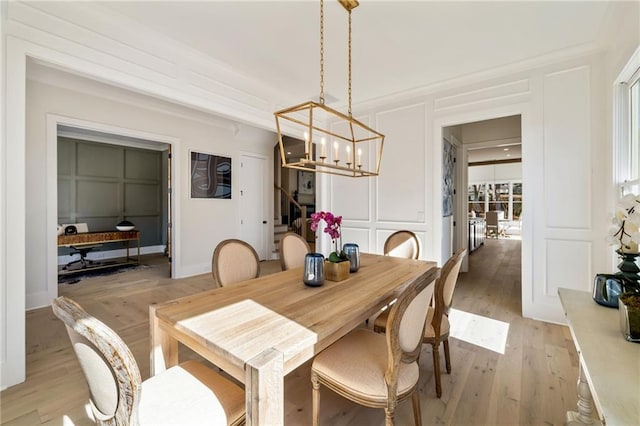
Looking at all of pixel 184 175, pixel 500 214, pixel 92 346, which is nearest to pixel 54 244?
pixel 184 175

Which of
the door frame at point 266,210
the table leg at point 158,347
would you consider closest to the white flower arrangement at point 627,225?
the table leg at point 158,347

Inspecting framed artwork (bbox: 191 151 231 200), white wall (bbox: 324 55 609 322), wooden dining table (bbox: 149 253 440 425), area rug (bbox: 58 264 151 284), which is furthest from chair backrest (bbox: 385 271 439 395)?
area rug (bbox: 58 264 151 284)

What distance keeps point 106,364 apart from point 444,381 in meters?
2.04

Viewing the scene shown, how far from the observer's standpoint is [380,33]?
8.64ft

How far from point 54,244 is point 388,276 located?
429 cm

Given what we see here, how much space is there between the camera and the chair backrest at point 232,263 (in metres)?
Answer: 2.07

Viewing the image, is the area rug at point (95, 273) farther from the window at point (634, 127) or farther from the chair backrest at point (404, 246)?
the window at point (634, 127)

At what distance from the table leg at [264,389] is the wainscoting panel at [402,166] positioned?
334 centimetres

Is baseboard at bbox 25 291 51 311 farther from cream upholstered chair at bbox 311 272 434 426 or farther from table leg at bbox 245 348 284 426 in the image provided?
table leg at bbox 245 348 284 426

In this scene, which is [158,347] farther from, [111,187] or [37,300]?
[111,187]

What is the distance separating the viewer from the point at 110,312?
10.8ft

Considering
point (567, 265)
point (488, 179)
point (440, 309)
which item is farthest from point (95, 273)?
point (488, 179)

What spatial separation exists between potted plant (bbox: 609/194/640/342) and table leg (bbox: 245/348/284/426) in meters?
1.32

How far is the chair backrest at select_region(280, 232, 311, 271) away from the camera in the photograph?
270cm
